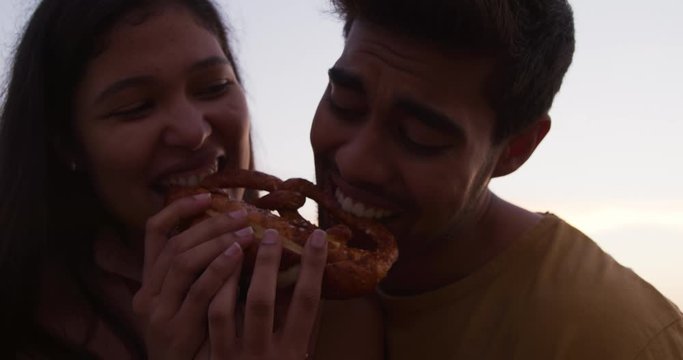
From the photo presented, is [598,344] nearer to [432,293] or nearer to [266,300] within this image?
[432,293]

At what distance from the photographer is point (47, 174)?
4.31 m

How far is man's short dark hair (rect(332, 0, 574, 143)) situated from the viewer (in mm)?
3580

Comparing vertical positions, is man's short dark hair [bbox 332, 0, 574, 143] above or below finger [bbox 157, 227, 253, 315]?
above

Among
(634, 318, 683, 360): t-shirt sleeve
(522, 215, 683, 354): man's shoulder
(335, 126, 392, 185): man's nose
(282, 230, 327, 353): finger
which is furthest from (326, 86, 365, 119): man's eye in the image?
(634, 318, 683, 360): t-shirt sleeve

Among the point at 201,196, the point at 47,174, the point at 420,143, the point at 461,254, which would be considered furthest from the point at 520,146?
the point at 47,174

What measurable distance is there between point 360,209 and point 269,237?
0.68m

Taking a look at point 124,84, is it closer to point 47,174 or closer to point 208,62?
point 208,62

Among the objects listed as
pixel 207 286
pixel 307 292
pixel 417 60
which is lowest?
pixel 207 286

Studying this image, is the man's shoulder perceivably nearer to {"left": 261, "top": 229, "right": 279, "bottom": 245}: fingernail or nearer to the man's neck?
the man's neck

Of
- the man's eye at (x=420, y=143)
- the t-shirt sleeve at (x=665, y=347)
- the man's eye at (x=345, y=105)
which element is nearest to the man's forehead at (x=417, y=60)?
the man's eye at (x=345, y=105)

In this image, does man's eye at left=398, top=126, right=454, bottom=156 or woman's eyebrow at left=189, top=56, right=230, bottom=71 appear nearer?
man's eye at left=398, top=126, right=454, bottom=156

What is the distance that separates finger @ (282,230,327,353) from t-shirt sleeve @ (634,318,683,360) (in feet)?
4.65

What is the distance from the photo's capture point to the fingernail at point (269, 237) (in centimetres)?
318

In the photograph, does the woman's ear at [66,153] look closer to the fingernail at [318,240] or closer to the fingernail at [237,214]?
the fingernail at [237,214]
